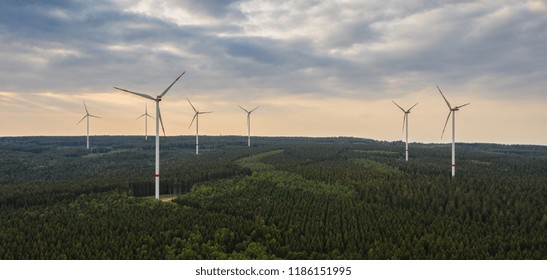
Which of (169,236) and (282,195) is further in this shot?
(282,195)

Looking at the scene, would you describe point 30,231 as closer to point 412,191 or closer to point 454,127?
point 412,191

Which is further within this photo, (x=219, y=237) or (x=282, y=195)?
(x=282, y=195)

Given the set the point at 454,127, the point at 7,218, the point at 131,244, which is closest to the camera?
the point at 131,244

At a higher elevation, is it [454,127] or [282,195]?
[454,127]

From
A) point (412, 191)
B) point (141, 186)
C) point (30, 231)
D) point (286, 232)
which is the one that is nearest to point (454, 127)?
point (412, 191)

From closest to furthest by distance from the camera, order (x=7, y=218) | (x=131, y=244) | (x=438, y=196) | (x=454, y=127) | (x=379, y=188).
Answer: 1. (x=131, y=244)
2. (x=7, y=218)
3. (x=438, y=196)
4. (x=379, y=188)
5. (x=454, y=127)

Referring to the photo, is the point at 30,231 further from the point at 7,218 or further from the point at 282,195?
the point at 282,195

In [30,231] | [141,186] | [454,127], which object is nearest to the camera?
[30,231]

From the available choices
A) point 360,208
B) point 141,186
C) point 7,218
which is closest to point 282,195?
point 360,208

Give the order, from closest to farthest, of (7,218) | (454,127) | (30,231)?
(30,231), (7,218), (454,127)
